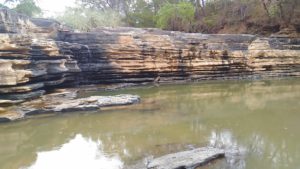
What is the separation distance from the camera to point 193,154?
17.7 ft

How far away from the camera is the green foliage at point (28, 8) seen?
19.2 meters

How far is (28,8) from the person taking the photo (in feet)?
63.5

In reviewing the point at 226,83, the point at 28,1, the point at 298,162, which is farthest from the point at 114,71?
the point at 298,162

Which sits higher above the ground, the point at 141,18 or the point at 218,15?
the point at 141,18

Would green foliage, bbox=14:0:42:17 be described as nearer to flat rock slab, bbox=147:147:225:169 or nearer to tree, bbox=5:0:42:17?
tree, bbox=5:0:42:17

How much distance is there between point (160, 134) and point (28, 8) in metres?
15.4

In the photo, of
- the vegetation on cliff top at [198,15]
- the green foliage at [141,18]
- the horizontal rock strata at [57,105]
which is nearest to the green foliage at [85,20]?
the vegetation on cliff top at [198,15]

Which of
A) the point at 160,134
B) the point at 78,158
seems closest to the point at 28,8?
the point at 160,134

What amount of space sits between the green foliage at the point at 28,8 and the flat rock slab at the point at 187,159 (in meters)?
16.5

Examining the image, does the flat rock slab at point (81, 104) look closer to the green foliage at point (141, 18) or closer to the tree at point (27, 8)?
the tree at point (27, 8)

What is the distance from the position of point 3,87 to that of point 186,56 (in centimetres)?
920

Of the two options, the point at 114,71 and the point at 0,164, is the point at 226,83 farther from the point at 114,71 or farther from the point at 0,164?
the point at 0,164

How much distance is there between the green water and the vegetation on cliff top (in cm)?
953

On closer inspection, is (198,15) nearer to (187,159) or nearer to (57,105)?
(57,105)
